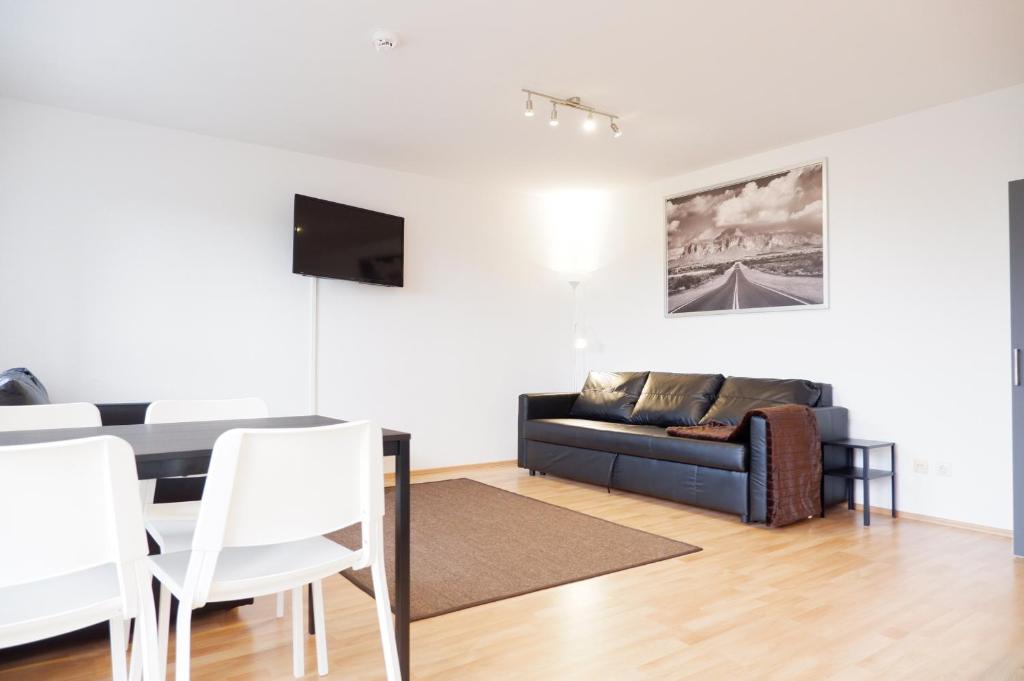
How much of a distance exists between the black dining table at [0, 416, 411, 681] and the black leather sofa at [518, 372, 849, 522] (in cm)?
257

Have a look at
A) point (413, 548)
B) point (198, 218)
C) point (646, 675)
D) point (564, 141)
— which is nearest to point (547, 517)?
point (413, 548)

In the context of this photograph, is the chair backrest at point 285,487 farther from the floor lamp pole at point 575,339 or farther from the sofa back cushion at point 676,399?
the floor lamp pole at point 575,339

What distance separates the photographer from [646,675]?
6.43ft

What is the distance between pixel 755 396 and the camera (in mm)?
4527

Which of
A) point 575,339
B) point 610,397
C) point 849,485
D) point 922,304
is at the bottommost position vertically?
point 849,485

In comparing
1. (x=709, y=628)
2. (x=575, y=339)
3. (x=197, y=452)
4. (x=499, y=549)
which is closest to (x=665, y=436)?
(x=499, y=549)

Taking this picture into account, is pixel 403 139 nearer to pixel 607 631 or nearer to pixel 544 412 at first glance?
pixel 544 412

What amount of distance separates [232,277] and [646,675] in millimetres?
3960

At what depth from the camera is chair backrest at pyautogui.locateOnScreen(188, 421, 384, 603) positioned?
1332 mm

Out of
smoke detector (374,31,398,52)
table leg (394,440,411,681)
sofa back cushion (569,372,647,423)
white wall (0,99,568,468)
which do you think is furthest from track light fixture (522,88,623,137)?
table leg (394,440,411,681)

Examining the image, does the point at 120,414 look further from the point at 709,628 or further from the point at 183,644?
the point at 709,628

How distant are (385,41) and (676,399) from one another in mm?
3269

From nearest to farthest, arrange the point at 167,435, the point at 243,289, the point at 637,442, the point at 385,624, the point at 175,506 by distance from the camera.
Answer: the point at 385,624, the point at 167,435, the point at 175,506, the point at 637,442, the point at 243,289

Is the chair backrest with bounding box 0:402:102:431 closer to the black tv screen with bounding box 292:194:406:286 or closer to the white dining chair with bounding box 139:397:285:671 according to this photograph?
the white dining chair with bounding box 139:397:285:671
